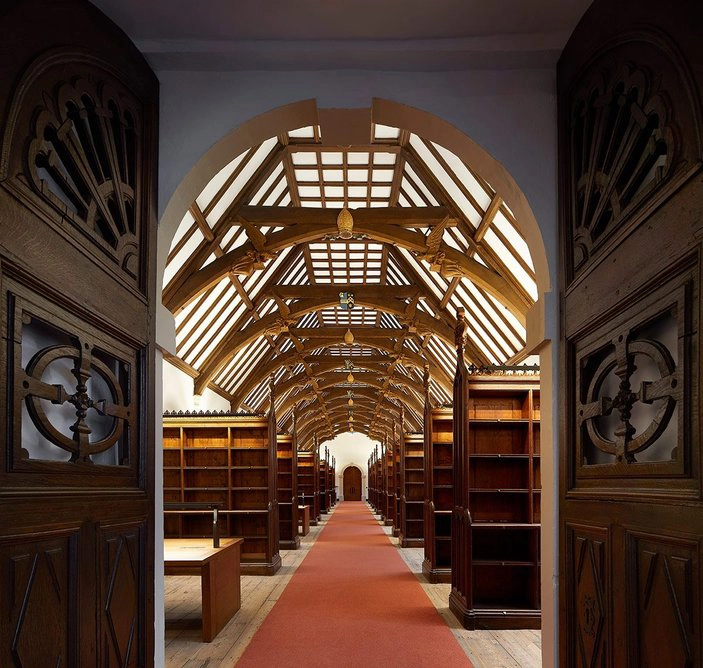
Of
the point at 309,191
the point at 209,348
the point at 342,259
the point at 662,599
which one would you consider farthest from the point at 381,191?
the point at 662,599

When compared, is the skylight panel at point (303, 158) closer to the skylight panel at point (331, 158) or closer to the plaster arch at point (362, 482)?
the skylight panel at point (331, 158)

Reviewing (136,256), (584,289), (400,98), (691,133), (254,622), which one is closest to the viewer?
(691,133)

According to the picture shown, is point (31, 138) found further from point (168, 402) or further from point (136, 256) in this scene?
point (168, 402)

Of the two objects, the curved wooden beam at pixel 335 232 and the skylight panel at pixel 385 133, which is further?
the curved wooden beam at pixel 335 232

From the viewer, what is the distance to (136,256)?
3.35m

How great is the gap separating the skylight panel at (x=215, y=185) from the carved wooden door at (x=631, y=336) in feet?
22.2

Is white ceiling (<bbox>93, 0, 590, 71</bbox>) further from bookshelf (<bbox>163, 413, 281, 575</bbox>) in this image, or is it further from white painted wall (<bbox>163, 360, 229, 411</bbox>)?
white painted wall (<bbox>163, 360, 229, 411</bbox>)

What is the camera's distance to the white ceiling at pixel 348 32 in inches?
126

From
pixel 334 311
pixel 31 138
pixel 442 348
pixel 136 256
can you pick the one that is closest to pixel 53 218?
pixel 31 138

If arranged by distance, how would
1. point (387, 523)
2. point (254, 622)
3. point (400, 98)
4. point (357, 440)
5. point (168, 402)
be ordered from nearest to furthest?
point (400, 98), point (254, 622), point (168, 402), point (387, 523), point (357, 440)

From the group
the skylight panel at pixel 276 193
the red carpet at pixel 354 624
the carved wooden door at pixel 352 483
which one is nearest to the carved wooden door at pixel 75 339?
the red carpet at pixel 354 624

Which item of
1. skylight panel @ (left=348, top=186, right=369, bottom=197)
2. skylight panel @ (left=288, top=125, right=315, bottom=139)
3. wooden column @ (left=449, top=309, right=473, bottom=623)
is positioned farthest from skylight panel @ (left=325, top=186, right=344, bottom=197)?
wooden column @ (left=449, top=309, right=473, bottom=623)

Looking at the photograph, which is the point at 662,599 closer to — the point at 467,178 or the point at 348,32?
the point at 348,32

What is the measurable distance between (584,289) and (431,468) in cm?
792
